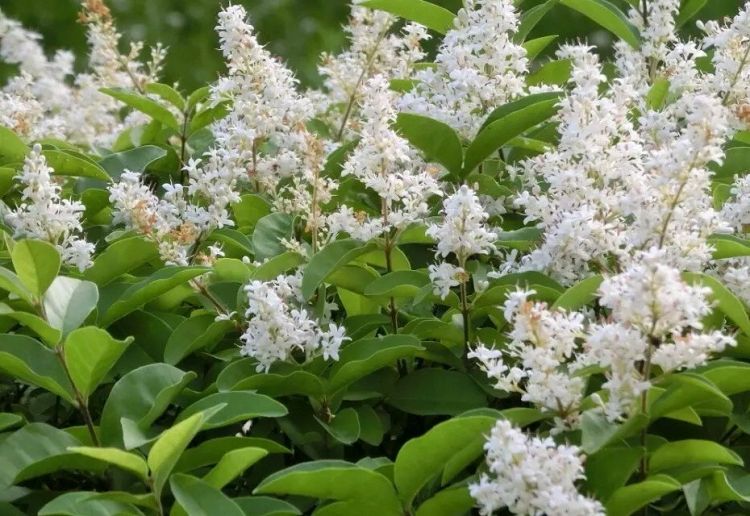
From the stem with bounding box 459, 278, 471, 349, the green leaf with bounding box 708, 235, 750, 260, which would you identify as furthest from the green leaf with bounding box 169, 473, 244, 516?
the green leaf with bounding box 708, 235, 750, 260

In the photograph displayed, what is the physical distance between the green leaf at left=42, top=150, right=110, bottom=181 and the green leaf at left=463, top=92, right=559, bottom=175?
2.50ft

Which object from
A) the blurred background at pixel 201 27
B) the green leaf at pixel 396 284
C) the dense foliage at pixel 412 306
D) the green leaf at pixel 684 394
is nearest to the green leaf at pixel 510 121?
the dense foliage at pixel 412 306

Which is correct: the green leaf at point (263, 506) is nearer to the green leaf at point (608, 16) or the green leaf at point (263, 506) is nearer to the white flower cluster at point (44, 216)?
the white flower cluster at point (44, 216)

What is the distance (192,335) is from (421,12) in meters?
0.99

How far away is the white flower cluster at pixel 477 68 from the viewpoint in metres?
2.49

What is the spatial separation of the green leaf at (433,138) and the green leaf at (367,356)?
46 cm

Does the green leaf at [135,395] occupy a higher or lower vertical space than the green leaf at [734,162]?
lower

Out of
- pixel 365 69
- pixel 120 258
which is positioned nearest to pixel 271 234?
pixel 120 258

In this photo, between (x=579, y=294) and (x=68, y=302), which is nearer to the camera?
(x=579, y=294)

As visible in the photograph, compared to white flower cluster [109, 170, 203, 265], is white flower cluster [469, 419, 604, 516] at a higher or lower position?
lower

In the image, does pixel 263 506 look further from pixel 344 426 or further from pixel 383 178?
pixel 383 178

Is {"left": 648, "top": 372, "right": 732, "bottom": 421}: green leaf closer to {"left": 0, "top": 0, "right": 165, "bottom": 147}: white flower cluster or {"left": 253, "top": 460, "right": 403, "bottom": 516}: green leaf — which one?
{"left": 253, "top": 460, "right": 403, "bottom": 516}: green leaf

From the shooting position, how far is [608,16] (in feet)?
9.61

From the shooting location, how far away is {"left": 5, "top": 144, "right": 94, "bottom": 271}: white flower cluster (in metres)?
2.20
